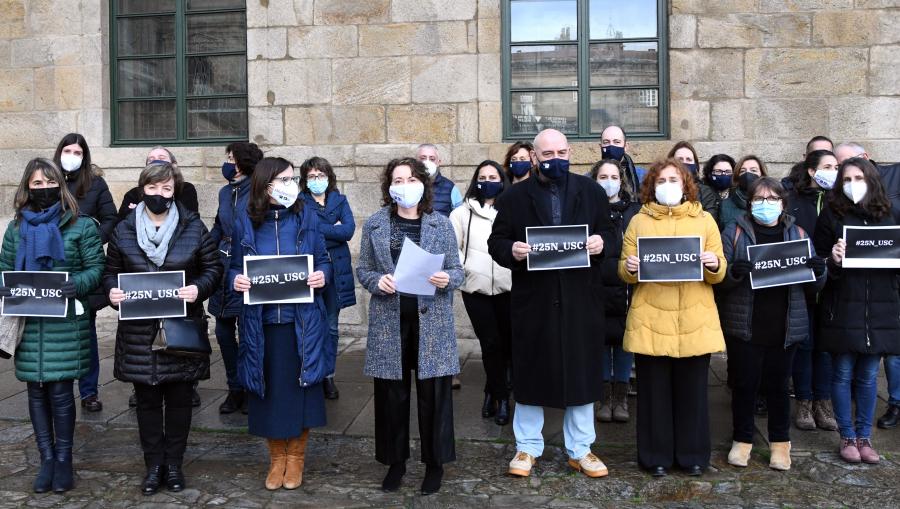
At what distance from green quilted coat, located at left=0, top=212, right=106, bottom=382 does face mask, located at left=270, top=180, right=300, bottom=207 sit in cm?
121

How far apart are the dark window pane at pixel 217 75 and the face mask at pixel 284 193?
501 cm

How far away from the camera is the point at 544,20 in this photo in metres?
8.73

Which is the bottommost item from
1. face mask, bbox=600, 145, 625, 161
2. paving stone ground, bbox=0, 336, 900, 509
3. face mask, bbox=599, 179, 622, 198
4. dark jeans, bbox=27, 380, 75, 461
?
paving stone ground, bbox=0, 336, 900, 509

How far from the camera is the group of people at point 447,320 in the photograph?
4758mm

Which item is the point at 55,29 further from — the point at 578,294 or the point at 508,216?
the point at 578,294

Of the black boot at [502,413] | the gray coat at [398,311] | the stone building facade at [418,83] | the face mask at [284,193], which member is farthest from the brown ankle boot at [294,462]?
the stone building facade at [418,83]

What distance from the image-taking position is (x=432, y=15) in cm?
861

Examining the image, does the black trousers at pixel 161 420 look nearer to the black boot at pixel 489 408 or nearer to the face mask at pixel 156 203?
the face mask at pixel 156 203

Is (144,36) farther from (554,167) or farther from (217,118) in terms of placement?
(554,167)

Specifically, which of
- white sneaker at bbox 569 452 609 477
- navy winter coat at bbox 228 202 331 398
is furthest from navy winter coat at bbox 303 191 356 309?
white sneaker at bbox 569 452 609 477

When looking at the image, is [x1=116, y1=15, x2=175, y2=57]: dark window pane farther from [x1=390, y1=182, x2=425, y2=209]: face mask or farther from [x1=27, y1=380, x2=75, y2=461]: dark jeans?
[x1=390, y1=182, x2=425, y2=209]: face mask

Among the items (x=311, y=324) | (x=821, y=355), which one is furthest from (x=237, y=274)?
(x=821, y=355)

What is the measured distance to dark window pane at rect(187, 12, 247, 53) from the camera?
938 cm

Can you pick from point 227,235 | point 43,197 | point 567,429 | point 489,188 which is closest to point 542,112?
point 489,188
